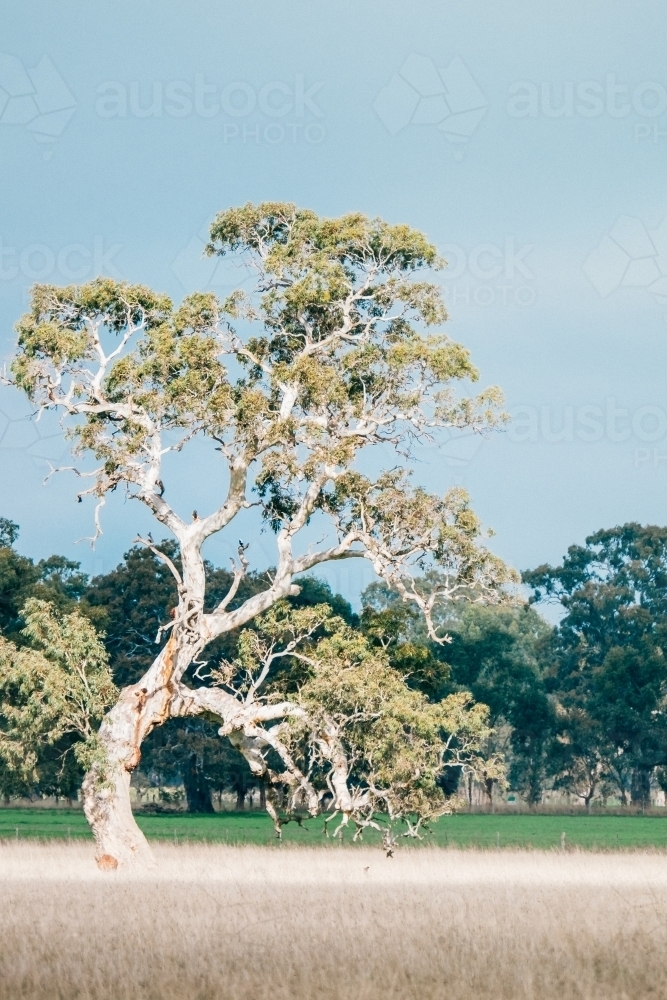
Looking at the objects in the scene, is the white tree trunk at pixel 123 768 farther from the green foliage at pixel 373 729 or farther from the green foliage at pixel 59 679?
the green foliage at pixel 373 729

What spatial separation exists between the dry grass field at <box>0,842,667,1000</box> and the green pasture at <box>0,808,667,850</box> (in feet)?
61.6

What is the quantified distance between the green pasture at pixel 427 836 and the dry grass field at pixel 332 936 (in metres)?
18.8

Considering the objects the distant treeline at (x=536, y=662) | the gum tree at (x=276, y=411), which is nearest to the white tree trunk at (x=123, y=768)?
the gum tree at (x=276, y=411)

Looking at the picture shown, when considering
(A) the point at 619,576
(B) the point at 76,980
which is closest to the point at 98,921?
(B) the point at 76,980

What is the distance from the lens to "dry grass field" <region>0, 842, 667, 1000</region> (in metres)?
13.4

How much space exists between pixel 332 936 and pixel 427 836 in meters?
41.1

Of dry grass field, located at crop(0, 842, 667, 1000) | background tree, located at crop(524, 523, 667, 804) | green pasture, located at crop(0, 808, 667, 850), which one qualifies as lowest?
dry grass field, located at crop(0, 842, 667, 1000)

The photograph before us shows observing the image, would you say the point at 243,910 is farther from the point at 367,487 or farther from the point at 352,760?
the point at 367,487

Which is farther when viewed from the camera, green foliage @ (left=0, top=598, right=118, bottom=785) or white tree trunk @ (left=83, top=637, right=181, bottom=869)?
green foliage @ (left=0, top=598, right=118, bottom=785)

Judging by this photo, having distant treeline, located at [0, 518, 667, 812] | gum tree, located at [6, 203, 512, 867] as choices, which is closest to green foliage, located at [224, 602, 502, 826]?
gum tree, located at [6, 203, 512, 867]

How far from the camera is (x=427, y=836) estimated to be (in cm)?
5697

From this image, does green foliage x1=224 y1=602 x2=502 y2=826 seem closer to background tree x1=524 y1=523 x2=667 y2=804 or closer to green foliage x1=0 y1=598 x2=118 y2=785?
green foliage x1=0 y1=598 x2=118 y2=785

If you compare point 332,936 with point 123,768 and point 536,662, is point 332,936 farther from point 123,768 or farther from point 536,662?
point 536,662

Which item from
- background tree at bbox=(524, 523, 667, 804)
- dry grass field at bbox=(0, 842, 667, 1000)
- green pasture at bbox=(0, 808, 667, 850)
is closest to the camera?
dry grass field at bbox=(0, 842, 667, 1000)
